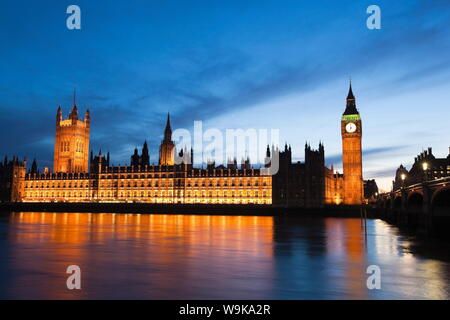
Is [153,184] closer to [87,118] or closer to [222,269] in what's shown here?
[87,118]

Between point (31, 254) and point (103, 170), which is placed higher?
point (103, 170)

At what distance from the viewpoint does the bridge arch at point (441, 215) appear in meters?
32.4

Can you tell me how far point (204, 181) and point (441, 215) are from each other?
8032 cm

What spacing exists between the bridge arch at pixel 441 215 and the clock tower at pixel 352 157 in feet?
246

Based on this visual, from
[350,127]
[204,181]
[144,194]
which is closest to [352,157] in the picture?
[350,127]

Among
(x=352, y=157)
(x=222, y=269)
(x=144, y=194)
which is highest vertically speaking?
(x=352, y=157)

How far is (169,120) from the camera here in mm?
135500

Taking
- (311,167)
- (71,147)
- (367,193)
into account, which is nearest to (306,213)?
(311,167)

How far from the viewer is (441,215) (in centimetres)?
3388

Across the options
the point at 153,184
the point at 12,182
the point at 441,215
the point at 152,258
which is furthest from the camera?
the point at 12,182

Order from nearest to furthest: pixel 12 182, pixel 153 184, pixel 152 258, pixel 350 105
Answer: pixel 152 258, pixel 153 184, pixel 350 105, pixel 12 182

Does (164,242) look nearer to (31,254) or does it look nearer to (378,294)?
(31,254)

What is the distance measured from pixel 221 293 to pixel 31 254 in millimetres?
13233

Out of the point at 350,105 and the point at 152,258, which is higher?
the point at 350,105
